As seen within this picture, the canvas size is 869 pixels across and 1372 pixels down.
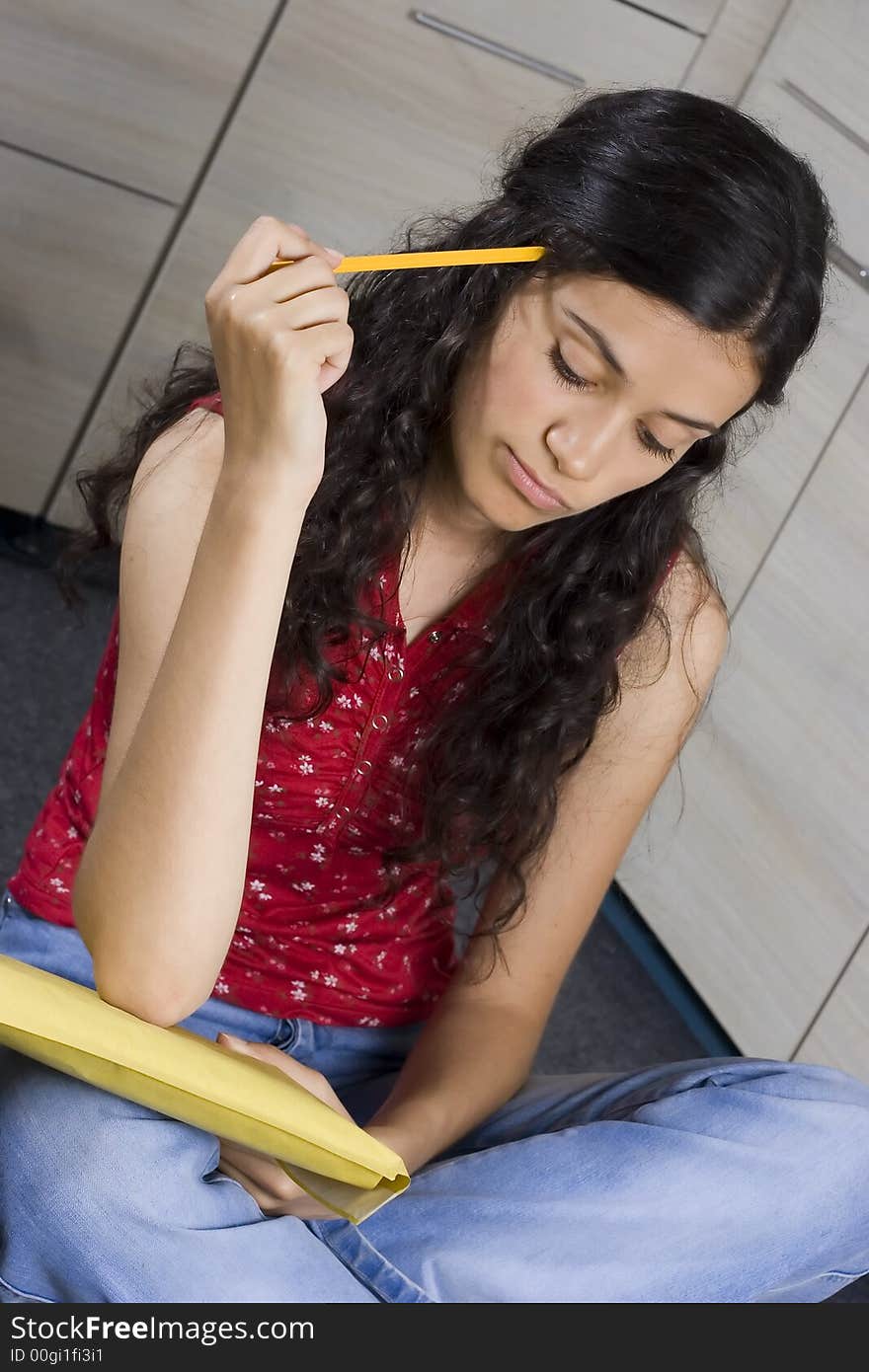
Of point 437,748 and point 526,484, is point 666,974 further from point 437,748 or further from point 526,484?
point 526,484

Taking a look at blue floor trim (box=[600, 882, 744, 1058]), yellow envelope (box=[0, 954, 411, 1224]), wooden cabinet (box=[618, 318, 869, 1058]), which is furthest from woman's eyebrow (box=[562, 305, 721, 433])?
blue floor trim (box=[600, 882, 744, 1058])

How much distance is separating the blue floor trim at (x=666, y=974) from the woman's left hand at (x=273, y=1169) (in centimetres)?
107

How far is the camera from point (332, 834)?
1256 mm

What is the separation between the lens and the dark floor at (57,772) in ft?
6.46

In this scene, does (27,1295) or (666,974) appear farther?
(666,974)

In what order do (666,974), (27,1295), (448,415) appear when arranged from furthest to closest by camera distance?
(666,974) < (448,415) < (27,1295)

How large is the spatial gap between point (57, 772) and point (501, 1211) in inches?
41.5

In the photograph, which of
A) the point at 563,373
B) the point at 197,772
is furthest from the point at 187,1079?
the point at 563,373

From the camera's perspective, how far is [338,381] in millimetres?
1218

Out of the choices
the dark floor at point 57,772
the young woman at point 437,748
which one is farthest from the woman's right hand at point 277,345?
the dark floor at point 57,772

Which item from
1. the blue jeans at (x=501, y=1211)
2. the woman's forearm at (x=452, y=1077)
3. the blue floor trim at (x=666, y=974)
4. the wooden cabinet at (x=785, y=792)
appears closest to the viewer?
the blue jeans at (x=501, y=1211)

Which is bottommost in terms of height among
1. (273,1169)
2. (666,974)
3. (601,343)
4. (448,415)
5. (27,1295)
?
(666,974)

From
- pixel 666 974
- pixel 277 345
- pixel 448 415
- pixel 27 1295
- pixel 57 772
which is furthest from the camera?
pixel 666 974

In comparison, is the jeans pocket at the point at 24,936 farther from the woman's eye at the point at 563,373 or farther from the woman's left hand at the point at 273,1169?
the woman's eye at the point at 563,373
